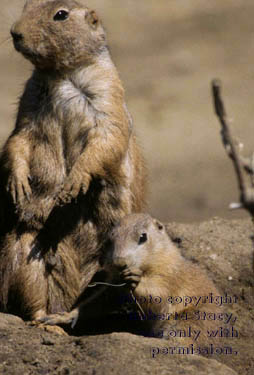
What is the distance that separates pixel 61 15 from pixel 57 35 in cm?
23

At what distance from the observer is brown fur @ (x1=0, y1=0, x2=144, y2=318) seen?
7.17 meters

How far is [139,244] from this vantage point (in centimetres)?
694

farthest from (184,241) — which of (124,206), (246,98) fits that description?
(246,98)

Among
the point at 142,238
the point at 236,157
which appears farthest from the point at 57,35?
the point at 236,157

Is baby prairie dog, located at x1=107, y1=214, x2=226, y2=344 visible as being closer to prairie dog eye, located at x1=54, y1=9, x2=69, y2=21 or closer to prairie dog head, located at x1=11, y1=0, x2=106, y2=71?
prairie dog head, located at x1=11, y1=0, x2=106, y2=71

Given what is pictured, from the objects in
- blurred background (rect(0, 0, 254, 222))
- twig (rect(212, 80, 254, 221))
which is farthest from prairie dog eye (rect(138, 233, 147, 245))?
blurred background (rect(0, 0, 254, 222))

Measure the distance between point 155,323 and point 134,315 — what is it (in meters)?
0.28

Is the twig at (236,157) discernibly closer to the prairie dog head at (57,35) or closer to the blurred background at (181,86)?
the prairie dog head at (57,35)

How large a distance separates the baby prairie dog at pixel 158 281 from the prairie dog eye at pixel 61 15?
1.82 metres

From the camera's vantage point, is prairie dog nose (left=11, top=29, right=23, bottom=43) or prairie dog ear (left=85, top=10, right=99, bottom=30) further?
prairie dog ear (left=85, top=10, right=99, bottom=30)

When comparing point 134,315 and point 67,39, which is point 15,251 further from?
point 67,39

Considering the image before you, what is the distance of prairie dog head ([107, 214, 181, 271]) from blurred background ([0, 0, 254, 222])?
19.6 ft

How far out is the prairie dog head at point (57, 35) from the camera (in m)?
7.08

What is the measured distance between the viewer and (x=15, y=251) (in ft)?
23.6
